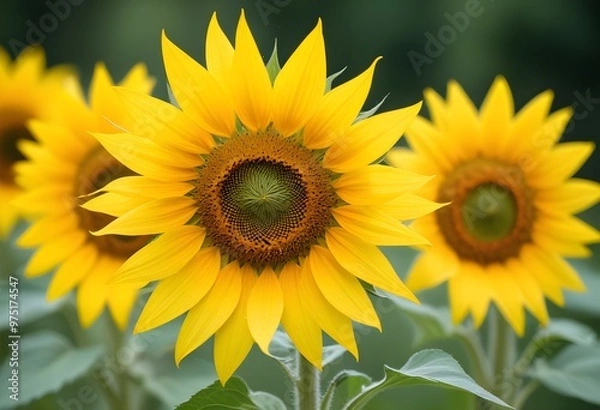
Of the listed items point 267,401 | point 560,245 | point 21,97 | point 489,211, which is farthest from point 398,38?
point 267,401

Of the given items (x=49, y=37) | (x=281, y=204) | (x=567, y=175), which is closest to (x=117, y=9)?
(x=49, y=37)

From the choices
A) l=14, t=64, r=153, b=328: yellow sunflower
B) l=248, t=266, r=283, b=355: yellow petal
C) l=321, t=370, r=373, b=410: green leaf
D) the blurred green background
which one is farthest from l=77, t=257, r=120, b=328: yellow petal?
the blurred green background

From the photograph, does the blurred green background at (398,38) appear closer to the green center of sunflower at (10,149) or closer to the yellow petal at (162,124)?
the green center of sunflower at (10,149)

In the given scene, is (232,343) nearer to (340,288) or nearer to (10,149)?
(340,288)

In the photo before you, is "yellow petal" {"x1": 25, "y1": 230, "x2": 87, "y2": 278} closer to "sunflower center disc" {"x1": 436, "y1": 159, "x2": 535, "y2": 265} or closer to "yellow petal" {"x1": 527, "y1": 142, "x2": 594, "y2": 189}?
"sunflower center disc" {"x1": 436, "y1": 159, "x2": 535, "y2": 265}

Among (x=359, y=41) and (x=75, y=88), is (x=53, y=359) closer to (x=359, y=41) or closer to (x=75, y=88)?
(x=75, y=88)

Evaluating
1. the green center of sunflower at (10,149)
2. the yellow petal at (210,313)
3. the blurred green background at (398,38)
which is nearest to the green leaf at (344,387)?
the yellow petal at (210,313)
